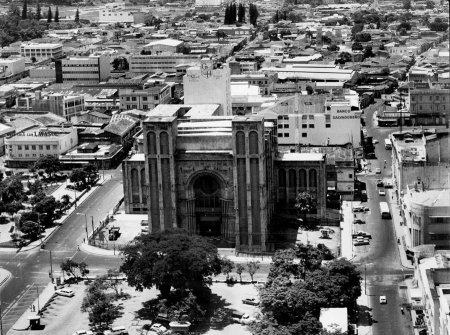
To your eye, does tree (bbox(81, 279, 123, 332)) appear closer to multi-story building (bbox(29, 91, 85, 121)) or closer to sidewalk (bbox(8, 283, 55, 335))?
sidewalk (bbox(8, 283, 55, 335))

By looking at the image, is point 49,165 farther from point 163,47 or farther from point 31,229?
point 163,47

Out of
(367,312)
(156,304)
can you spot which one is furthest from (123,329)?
(367,312)

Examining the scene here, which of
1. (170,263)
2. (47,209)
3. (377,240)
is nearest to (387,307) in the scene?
(377,240)

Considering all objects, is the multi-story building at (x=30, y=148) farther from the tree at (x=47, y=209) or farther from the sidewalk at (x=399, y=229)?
the sidewalk at (x=399, y=229)

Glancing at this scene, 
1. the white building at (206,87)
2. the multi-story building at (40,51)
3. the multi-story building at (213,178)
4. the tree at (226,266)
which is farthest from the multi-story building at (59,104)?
the tree at (226,266)

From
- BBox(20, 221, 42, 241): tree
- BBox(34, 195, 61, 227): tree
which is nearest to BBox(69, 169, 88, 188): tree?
BBox(34, 195, 61, 227): tree

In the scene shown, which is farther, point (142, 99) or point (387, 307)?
point (142, 99)
